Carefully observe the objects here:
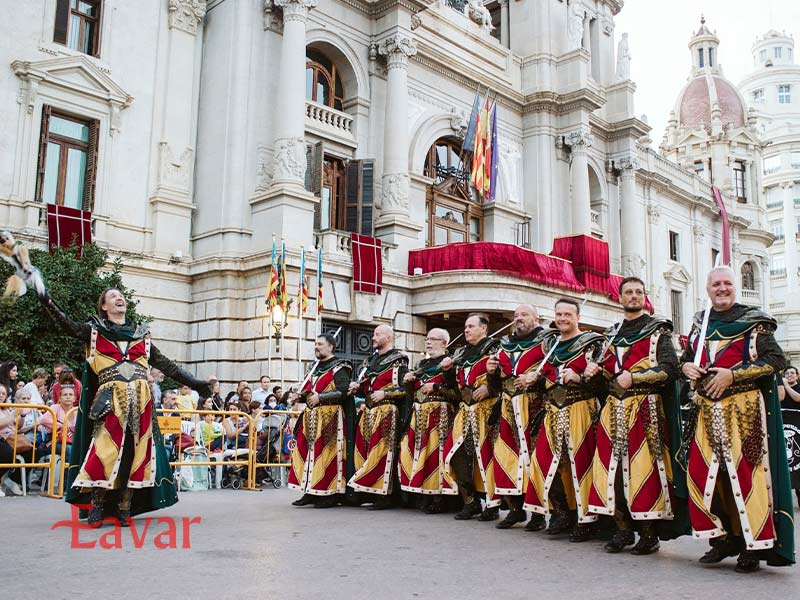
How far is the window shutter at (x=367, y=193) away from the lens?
21.2 metres

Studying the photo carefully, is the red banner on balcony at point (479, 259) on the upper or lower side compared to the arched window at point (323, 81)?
lower

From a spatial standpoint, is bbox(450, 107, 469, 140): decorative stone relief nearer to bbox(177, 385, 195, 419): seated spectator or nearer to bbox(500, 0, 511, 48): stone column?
bbox(500, 0, 511, 48): stone column

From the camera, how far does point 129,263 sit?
58.2 ft

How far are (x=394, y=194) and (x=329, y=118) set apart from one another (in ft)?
9.09

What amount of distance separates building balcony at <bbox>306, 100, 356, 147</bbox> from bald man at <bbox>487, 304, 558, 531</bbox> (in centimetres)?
1438

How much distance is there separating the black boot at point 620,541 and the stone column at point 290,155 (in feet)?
42.9

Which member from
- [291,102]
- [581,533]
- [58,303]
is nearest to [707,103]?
[291,102]

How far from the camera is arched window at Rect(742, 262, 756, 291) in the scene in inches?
1665

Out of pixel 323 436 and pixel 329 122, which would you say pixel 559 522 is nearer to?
pixel 323 436

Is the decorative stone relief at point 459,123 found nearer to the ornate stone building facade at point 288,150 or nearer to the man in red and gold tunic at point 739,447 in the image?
the ornate stone building facade at point 288,150

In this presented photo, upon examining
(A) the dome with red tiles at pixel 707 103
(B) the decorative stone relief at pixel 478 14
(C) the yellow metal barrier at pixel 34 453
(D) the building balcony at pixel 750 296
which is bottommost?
(C) the yellow metal barrier at pixel 34 453

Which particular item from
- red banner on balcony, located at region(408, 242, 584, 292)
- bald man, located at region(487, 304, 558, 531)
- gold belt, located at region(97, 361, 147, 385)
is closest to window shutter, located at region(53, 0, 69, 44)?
red banner on balcony, located at region(408, 242, 584, 292)

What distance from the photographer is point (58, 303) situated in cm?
1511

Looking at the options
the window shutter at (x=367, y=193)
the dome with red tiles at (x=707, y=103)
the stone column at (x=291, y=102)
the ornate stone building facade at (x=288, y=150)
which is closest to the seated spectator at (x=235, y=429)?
the ornate stone building facade at (x=288, y=150)
